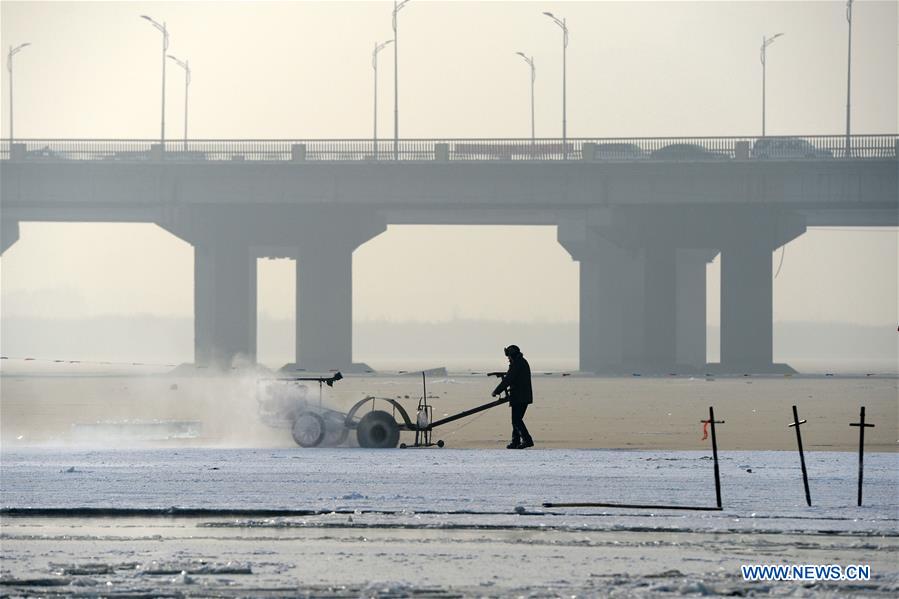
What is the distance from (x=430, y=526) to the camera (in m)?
16.0

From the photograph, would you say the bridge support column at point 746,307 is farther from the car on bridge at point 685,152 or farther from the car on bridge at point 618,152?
the car on bridge at point 618,152

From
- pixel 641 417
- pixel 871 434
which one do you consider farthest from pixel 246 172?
pixel 871 434

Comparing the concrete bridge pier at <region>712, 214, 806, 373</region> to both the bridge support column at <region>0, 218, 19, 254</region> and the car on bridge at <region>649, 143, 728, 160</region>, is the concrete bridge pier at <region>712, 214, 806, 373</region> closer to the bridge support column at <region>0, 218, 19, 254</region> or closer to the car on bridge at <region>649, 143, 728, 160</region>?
the car on bridge at <region>649, 143, 728, 160</region>

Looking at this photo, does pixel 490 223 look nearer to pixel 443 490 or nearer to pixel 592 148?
pixel 592 148

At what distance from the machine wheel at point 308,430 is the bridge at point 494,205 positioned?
68.4 meters

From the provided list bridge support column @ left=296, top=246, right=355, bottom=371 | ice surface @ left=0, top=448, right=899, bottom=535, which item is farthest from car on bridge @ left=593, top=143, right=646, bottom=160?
ice surface @ left=0, top=448, right=899, bottom=535

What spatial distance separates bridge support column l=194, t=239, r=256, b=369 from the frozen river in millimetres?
78899

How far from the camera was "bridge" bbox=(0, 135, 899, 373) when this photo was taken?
305 feet

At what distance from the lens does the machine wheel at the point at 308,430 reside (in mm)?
25625

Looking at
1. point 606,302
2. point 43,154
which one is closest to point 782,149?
point 606,302

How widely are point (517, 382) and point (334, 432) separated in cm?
302

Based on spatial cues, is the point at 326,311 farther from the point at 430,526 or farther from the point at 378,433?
the point at 430,526

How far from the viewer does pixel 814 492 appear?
61.2 ft

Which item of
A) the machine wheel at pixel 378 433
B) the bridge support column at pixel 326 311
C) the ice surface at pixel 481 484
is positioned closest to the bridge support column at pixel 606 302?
the bridge support column at pixel 326 311
